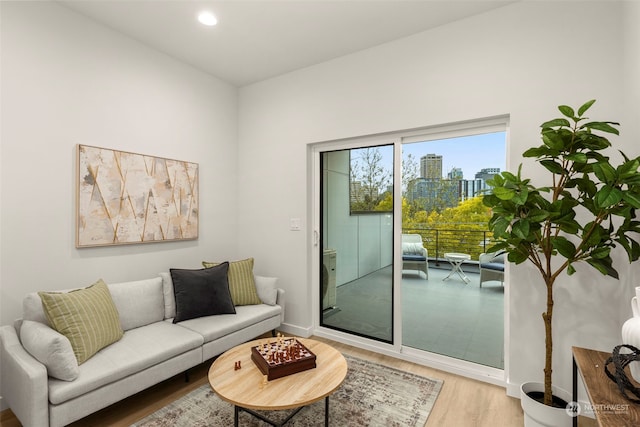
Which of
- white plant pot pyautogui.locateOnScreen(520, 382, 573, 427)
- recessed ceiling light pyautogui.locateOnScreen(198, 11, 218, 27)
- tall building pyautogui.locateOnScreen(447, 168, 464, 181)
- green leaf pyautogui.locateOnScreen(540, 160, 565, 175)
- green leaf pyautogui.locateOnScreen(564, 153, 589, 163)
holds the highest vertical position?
recessed ceiling light pyautogui.locateOnScreen(198, 11, 218, 27)

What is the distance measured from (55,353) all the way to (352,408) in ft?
6.20

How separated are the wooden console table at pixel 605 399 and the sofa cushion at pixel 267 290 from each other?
251 centimetres

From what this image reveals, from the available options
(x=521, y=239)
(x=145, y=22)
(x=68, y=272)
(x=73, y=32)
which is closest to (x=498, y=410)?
(x=521, y=239)

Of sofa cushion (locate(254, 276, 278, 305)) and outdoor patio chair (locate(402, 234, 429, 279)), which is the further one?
sofa cushion (locate(254, 276, 278, 305))

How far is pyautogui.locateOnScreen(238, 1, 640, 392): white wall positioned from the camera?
2.17 m

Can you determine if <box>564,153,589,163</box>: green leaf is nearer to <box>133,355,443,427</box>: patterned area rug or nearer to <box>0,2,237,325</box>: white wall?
<box>133,355,443,427</box>: patterned area rug

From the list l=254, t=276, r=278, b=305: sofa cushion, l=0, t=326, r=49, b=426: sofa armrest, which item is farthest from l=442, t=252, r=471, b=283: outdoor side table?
l=0, t=326, r=49, b=426: sofa armrest

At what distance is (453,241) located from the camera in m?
2.91

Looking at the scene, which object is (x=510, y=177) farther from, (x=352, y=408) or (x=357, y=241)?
(x=352, y=408)

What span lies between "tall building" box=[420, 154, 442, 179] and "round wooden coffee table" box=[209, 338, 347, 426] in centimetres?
179

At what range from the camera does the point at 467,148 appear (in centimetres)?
279

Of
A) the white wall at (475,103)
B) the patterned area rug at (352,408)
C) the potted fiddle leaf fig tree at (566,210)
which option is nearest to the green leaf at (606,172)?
the potted fiddle leaf fig tree at (566,210)

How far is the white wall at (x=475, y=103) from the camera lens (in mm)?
2174

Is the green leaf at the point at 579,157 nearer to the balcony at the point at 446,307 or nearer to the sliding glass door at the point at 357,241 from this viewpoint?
the balcony at the point at 446,307
